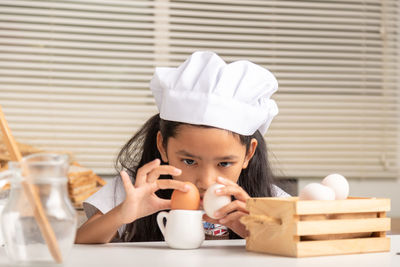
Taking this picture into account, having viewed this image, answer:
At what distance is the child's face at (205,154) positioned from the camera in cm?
130

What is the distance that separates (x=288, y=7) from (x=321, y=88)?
0.45 m

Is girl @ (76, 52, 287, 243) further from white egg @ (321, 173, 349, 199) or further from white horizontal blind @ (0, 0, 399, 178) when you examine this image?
white horizontal blind @ (0, 0, 399, 178)

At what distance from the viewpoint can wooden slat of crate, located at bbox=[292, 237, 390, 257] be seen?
0.90 metres

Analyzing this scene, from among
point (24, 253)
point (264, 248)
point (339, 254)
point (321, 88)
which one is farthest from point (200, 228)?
point (321, 88)

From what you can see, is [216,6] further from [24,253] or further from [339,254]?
[24,253]

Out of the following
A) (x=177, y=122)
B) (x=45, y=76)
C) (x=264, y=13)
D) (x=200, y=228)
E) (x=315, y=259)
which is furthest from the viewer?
(x=264, y=13)

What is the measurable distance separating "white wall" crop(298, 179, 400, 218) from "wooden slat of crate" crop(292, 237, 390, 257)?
1913mm

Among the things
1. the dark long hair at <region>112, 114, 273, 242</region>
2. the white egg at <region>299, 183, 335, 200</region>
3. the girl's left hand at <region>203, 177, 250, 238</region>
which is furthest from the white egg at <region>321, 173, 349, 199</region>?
the dark long hair at <region>112, 114, 273, 242</region>

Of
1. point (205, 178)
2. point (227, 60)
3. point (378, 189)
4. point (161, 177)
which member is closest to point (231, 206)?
point (205, 178)

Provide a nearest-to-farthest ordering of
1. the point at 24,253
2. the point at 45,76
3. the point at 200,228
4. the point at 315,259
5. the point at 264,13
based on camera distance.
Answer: the point at 24,253 < the point at 315,259 < the point at 200,228 < the point at 45,76 < the point at 264,13

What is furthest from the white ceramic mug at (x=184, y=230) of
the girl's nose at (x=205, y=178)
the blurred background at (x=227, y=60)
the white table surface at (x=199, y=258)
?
the blurred background at (x=227, y=60)

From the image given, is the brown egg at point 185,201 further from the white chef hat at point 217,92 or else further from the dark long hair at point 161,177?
the dark long hair at point 161,177

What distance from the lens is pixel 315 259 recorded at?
0.89 meters

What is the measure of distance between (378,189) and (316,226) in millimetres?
2128
